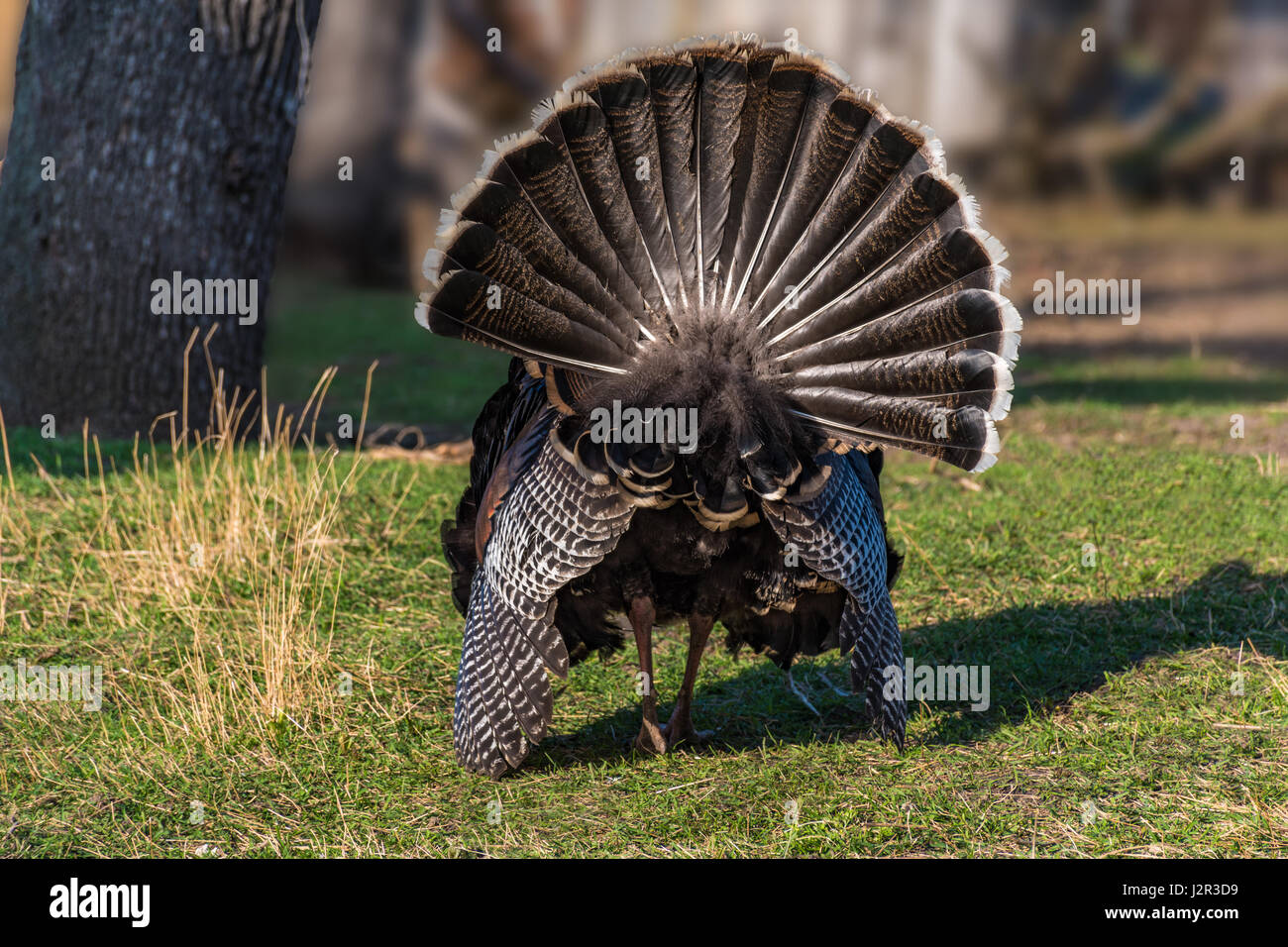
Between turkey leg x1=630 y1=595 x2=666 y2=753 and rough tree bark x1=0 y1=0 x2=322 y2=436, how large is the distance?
14.9 ft

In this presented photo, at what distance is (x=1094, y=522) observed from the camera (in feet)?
22.1

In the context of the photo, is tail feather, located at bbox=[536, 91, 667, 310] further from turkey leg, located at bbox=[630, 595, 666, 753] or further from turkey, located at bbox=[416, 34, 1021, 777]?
turkey leg, located at bbox=[630, 595, 666, 753]

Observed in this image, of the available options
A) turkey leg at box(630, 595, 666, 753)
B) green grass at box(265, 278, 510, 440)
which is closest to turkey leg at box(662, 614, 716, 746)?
turkey leg at box(630, 595, 666, 753)

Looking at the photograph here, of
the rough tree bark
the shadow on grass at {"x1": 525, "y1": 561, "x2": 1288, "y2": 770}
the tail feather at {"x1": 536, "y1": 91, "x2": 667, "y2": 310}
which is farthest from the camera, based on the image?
the rough tree bark

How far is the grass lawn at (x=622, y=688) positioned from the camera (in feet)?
13.3

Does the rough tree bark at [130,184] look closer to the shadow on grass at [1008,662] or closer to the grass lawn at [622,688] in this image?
the grass lawn at [622,688]

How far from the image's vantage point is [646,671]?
449 centimetres

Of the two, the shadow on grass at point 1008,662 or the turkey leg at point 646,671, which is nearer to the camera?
the turkey leg at point 646,671

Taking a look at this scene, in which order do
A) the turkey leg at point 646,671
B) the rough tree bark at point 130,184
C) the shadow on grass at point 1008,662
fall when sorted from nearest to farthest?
1. the turkey leg at point 646,671
2. the shadow on grass at point 1008,662
3. the rough tree bark at point 130,184

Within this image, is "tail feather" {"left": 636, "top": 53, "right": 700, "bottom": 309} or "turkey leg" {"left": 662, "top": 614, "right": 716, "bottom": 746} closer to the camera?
"tail feather" {"left": 636, "top": 53, "right": 700, "bottom": 309}

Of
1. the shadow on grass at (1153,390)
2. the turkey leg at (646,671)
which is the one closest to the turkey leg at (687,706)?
the turkey leg at (646,671)

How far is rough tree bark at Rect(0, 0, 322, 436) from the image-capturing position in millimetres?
7574

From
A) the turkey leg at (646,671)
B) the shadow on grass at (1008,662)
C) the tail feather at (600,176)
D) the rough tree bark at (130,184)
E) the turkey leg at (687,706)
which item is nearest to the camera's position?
the tail feather at (600,176)

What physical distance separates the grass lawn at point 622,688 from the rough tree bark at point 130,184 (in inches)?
22.0
